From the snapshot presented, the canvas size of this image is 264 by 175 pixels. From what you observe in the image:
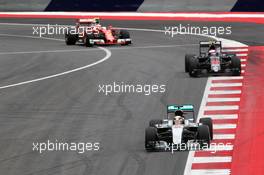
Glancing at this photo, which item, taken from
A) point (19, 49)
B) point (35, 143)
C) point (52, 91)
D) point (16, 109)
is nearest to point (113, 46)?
point (19, 49)

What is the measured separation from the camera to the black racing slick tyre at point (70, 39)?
42.8 m

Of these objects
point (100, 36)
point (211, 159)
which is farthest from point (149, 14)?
point (211, 159)

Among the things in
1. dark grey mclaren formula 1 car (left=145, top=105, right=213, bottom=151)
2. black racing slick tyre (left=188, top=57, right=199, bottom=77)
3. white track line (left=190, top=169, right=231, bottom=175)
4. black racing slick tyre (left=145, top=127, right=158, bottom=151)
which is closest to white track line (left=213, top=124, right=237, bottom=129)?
dark grey mclaren formula 1 car (left=145, top=105, right=213, bottom=151)

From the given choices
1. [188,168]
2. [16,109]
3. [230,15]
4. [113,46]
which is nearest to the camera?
[188,168]

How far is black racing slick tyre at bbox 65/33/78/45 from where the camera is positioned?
42.8 m

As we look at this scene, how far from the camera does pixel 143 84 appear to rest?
28219 millimetres

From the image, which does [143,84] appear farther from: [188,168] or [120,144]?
[188,168]

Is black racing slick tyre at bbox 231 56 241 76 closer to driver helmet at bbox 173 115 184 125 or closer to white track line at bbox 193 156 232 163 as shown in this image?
driver helmet at bbox 173 115 184 125

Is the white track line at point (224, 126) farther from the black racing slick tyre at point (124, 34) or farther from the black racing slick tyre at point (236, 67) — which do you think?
the black racing slick tyre at point (124, 34)

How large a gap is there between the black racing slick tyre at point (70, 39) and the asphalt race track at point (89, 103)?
17.9 inches

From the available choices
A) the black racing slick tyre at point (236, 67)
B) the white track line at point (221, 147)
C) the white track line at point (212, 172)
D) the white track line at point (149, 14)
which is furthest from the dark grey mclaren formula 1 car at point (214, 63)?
the white track line at point (149, 14)

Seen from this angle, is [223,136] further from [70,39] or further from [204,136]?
[70,39]

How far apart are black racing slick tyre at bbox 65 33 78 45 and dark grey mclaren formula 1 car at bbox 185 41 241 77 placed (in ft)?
42.9

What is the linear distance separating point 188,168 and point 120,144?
2708 mm
